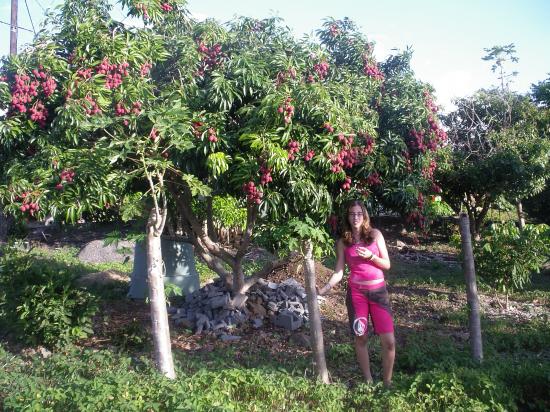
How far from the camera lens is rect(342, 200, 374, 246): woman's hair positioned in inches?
170

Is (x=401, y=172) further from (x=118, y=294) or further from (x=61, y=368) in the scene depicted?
(x=118, y=294)

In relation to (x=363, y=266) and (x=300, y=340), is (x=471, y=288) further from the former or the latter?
(x=300, y=340)

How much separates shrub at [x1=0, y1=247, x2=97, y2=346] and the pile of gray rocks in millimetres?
1230

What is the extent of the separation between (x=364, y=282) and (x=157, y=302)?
165 centimetres

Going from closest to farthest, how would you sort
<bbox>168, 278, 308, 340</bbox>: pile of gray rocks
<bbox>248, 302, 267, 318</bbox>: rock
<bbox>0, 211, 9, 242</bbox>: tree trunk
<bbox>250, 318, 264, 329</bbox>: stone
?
<bbox>168, 278, 308, 340</bbox>: pile of gray rocks < <bbox>250, 318, 264, 329</bbox>: stone < <bbox>248, 302, 267, 318</bbox>: rock < <bbox>0, 211, 9, 242</bbox>: tree trunk

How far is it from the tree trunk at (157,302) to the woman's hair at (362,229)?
4.98 ft

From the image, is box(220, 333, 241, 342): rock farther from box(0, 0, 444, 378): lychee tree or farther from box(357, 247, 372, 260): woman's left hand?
box(357, 247, 372, 260): woman's left hand

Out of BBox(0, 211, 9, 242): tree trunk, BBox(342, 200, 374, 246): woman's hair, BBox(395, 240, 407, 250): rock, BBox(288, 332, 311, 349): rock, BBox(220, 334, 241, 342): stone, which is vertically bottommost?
BBox(288, 332, 311, 349): rock

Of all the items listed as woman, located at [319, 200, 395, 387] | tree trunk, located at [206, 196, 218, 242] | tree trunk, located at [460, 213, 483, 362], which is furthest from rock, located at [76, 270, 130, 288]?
tree trunk, located at [460, 213, 483, 362]

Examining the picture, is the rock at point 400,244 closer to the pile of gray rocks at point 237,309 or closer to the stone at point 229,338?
the pile of gray rocks at point 237,309

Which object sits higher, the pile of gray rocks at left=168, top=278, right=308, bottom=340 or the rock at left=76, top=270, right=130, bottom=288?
the rock at left=76, top=270, right=130, bottom=288

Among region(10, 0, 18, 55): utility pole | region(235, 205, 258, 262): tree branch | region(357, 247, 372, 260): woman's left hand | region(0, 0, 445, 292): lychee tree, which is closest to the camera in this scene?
region(0, 0, 445, 292): lychee tree

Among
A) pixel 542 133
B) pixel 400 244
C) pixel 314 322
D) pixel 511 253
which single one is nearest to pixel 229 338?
pixel 314 322

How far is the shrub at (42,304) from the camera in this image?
5.30 metres
